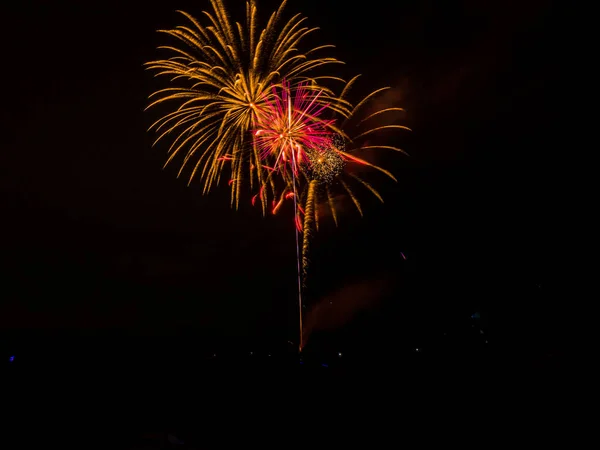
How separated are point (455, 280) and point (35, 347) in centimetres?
3514

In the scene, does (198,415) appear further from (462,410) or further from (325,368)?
(462,410)

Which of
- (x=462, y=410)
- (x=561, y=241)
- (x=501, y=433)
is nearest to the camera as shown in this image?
(x=501, y=433)

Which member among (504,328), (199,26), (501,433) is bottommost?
(501,433)

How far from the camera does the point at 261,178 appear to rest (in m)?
12.9

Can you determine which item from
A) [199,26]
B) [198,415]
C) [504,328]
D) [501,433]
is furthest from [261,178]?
[504,328]

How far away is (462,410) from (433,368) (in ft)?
4.02

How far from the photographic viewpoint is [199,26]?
35.6 feet

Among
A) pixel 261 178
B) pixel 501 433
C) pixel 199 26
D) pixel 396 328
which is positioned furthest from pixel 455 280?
pixel 199 26

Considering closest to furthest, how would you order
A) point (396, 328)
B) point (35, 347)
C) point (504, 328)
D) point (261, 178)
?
point (261, 178) < point (504, 328) < point (396, 328) < point (35, 347)

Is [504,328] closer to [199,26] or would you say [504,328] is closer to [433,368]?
[433,368]

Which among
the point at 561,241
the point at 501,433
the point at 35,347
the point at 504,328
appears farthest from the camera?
the point at 35,347

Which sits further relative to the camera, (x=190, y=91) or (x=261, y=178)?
(x=261, y=178)

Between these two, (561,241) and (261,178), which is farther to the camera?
(561,241)

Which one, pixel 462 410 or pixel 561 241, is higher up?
pixel 561 241
